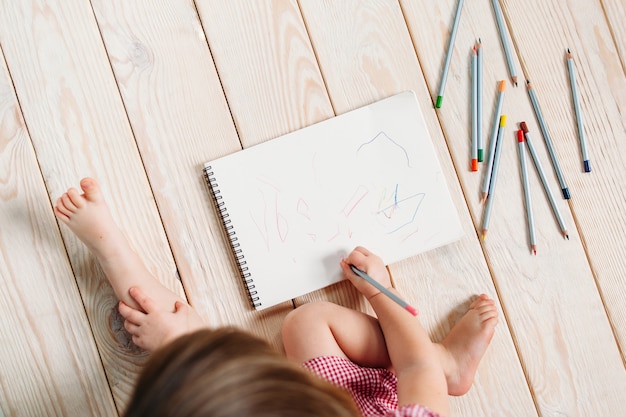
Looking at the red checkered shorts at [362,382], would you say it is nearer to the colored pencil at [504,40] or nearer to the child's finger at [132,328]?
the child's finger at [132,328]

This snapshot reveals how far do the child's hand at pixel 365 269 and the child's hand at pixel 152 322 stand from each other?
0.68 feet

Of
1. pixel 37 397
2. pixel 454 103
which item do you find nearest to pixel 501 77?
pixel 454 103

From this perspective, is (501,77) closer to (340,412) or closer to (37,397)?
(340,412)

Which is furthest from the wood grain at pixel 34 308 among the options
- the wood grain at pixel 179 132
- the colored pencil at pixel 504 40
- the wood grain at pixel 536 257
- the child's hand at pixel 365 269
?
the colored pencil at pixel 504 40

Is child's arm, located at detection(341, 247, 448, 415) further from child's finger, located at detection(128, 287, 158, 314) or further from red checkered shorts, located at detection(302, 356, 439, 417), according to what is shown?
child's finger, located at detection(128, 287, 158, 314)

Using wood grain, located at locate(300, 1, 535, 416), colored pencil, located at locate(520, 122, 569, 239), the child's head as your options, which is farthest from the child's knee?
colored pencil, located at locate(520, 122, 569, 239)

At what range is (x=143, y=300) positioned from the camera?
2.56ft

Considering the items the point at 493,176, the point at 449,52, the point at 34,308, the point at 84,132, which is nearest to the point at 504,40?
the point at 449,52

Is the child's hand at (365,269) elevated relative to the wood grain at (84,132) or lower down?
lower down

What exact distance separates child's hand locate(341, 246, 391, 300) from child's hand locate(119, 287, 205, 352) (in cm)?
21

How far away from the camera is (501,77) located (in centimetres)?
86

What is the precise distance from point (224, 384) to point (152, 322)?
0.28m

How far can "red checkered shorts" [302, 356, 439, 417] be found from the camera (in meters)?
0.76

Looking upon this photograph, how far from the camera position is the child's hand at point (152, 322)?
0.77 metres
